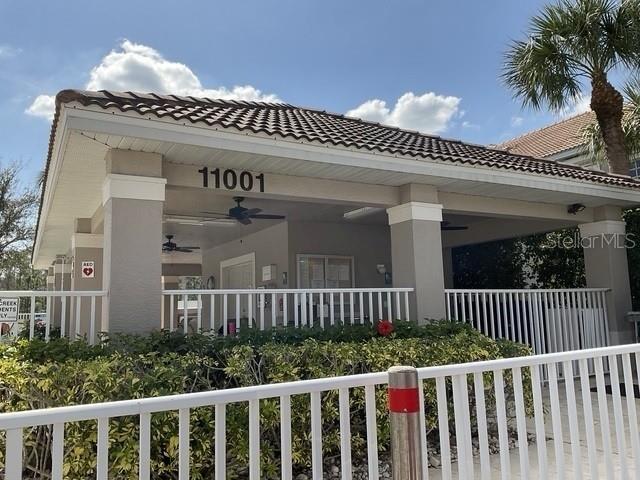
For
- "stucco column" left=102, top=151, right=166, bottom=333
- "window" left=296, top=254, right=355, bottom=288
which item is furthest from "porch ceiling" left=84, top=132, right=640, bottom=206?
"window" left=296, top=254, right=355, bottom=288

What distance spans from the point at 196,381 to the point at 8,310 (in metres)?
2.96

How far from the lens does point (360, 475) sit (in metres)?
4.52

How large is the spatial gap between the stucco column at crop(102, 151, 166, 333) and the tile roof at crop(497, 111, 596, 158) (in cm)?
1326

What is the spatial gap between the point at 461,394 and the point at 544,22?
37.8 ft

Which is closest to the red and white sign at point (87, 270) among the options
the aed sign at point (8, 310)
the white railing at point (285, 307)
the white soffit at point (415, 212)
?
the white railing at point (285, 307)

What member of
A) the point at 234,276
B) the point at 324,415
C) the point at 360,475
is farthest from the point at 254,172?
the point at 234,276

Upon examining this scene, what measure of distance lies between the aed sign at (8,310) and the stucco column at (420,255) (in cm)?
531

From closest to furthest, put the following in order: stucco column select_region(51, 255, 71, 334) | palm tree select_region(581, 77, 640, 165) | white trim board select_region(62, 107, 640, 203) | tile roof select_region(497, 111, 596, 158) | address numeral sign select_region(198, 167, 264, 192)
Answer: white trim board select_region(62, 107, 640, 203) → address numeral sign select_region(198, 167, 264, 192) → palm tree select_region(581, 77, 640, 165) → stucco column select_region(51, 255, 71, 334) → tile roof select_region(497, 111, 596, 158)

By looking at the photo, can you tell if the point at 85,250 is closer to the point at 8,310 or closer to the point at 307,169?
the point at 8,310

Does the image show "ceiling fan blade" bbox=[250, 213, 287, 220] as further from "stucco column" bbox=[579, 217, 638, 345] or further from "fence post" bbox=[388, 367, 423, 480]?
"fence post" bbox=[388, 367, 423, 480]

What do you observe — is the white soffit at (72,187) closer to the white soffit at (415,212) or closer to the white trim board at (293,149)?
the white trim board at (293,149)

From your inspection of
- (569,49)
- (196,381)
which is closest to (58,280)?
(196,381)

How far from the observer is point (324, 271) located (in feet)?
39.3

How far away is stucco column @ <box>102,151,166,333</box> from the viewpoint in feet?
18.6
